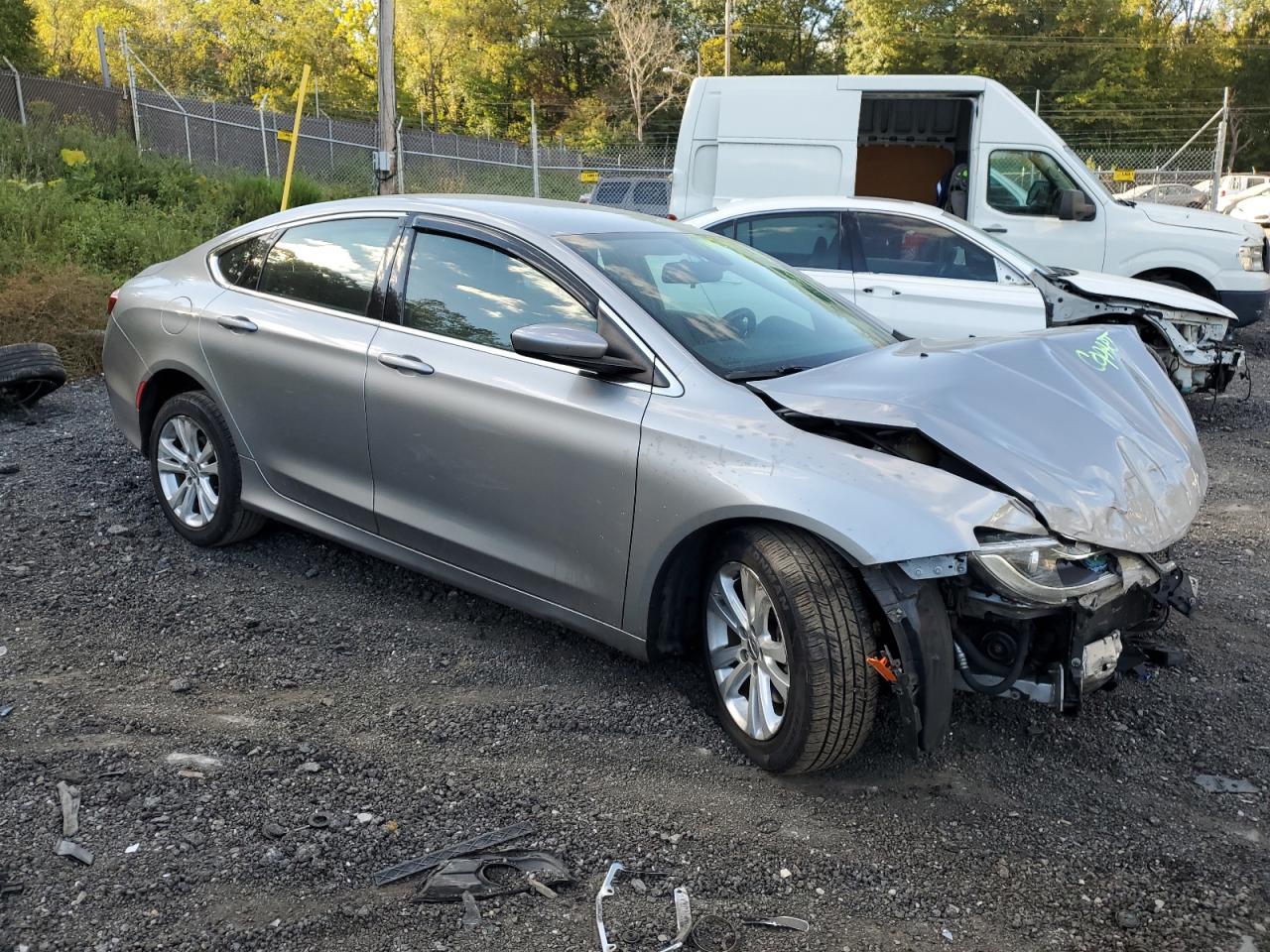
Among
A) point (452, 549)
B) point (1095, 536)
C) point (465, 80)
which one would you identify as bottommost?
point (452, 549)

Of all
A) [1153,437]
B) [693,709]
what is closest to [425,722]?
[693,709]

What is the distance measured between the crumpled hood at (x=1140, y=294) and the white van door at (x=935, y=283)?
427 mm

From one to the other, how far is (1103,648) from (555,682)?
70.5 inches

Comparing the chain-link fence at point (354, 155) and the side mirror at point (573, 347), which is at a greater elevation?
the chain-link fence at point (354, 155)

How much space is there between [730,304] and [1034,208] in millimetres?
7338

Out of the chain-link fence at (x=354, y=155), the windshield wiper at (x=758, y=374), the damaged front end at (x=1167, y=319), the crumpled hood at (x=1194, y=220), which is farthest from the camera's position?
the chain-link fence at (x=354, y=155)

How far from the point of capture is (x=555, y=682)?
12.6 feet

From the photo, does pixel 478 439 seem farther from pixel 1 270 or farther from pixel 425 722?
pixel 1 270

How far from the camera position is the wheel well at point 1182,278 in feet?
33.0

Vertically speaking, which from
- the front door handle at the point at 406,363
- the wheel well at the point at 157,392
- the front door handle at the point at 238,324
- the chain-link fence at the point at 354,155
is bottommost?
the wheel well at the point at 157,392

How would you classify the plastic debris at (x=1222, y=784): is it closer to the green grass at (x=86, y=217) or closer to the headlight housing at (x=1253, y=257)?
the headlight housing at (x=1253, y=257)

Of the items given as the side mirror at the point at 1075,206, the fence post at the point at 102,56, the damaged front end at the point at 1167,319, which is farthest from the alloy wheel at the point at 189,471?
the fence post at the point at 102,56

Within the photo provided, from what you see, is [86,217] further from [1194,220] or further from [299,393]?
[1194,220]

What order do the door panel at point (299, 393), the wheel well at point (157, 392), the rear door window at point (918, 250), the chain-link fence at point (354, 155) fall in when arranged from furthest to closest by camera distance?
1. the chain-link fence at point (354, 155)
2. the rear door window at point (918, 250)
3. the wheel well at point (157, 392)
4. the door panel at point (299, 393)
